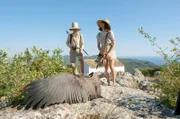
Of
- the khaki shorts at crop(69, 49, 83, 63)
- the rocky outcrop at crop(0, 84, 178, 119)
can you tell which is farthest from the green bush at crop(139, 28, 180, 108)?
the khaki shorts at crop(69, 49, 83, 63)

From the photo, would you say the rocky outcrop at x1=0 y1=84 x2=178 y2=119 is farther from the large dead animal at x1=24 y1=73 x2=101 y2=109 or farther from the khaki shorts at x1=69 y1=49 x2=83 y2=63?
the khaki shorts at x1=69 y1=49 x2=83 y2=63

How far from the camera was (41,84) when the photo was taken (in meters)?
5.26

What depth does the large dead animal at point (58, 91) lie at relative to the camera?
198 inches

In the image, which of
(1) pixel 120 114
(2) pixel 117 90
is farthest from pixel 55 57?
(1) pixel 120 114

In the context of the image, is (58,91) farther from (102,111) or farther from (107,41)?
(107,41)

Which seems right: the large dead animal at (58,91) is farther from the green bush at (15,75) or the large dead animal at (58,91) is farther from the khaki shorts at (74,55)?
the khaki shorts at (74,55)

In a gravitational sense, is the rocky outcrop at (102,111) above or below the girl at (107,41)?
below

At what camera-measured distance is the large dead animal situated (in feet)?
16.5

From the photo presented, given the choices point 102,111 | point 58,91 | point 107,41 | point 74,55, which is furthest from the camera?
point 74,55

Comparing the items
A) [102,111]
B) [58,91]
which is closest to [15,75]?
[58,91]

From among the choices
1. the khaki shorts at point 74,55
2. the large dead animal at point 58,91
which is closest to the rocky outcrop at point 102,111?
the large dead animal at point 58,91

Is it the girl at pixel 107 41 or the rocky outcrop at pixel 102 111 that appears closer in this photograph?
the rocky outcrop at pixel 102 111

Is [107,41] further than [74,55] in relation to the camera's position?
No

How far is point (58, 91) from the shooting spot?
5211mm
